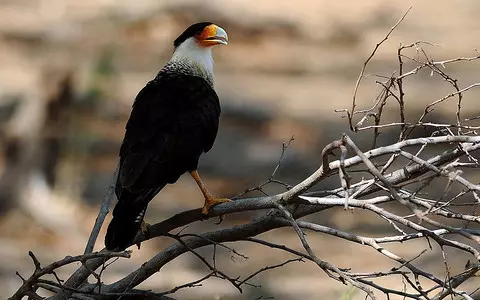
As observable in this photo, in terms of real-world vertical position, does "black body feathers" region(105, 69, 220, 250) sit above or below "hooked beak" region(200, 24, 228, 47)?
below

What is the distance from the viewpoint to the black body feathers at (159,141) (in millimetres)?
3244

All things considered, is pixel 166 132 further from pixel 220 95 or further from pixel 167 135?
pixel 220 95

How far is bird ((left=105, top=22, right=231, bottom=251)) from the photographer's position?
3.29 metres

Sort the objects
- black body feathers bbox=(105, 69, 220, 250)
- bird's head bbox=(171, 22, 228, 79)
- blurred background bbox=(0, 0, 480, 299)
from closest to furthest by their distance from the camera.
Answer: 1. black body feathers bbox=(105, 69, 220, 250)
2. bird's head bbox=(171, 22, 228, 79)
3. blurred background bbox=(0, 0, 480, 299)

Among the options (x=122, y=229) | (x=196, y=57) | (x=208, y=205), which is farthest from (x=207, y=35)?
(x=122, y=229)

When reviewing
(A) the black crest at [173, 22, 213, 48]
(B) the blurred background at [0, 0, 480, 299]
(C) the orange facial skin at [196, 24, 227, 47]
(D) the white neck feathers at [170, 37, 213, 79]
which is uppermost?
(B) the blurred background at [0, 0, 480, 299]

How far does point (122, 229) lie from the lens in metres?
3.12

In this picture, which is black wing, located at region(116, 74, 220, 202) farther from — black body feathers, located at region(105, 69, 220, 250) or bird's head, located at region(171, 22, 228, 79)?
bird's head, located at region(171, 22, 228, 79)

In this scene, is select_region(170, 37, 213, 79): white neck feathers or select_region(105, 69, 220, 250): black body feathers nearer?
select_region(105, 69, 220, 250): black body feathers

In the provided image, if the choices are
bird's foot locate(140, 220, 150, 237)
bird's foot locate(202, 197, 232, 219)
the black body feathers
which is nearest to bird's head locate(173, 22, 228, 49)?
the black body feathers

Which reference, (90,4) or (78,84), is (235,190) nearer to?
(78,84)

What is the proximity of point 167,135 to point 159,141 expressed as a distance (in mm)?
62

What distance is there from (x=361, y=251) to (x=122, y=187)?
6159 millimetres

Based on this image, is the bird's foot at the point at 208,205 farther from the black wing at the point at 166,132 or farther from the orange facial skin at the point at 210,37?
the orange facial skin at the point at 210,37
